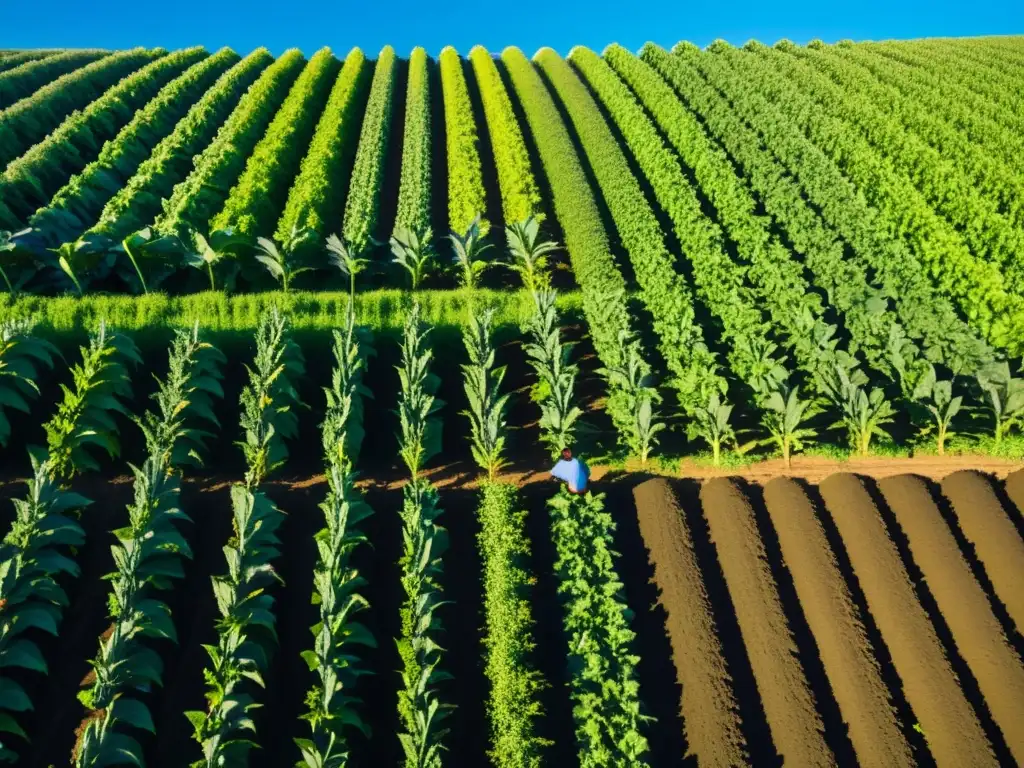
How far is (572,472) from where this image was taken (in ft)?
36.1

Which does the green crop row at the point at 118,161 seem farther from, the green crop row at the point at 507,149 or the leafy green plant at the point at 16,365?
the green crop row at the point at 507,149

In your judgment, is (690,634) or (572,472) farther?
(572,472)

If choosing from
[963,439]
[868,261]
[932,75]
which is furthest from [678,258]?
[932,75]

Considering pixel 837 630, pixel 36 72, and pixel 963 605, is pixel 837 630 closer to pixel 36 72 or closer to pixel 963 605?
pixel 963 605

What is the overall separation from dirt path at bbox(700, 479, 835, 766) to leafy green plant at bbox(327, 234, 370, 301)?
938 cm

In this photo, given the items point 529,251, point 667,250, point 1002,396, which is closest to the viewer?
point 1002,396

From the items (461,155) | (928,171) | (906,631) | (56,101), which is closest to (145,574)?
(906,631)

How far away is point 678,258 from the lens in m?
19.1

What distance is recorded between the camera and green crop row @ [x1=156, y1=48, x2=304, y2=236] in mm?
19250

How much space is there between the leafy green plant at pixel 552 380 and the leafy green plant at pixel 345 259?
4523 millimetres

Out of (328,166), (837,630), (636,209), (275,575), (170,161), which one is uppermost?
(170,161)

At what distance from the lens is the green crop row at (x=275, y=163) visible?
19.5m

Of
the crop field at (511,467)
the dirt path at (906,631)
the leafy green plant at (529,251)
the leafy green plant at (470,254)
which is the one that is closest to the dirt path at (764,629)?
the crop field at (511,467)

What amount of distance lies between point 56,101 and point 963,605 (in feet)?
115
